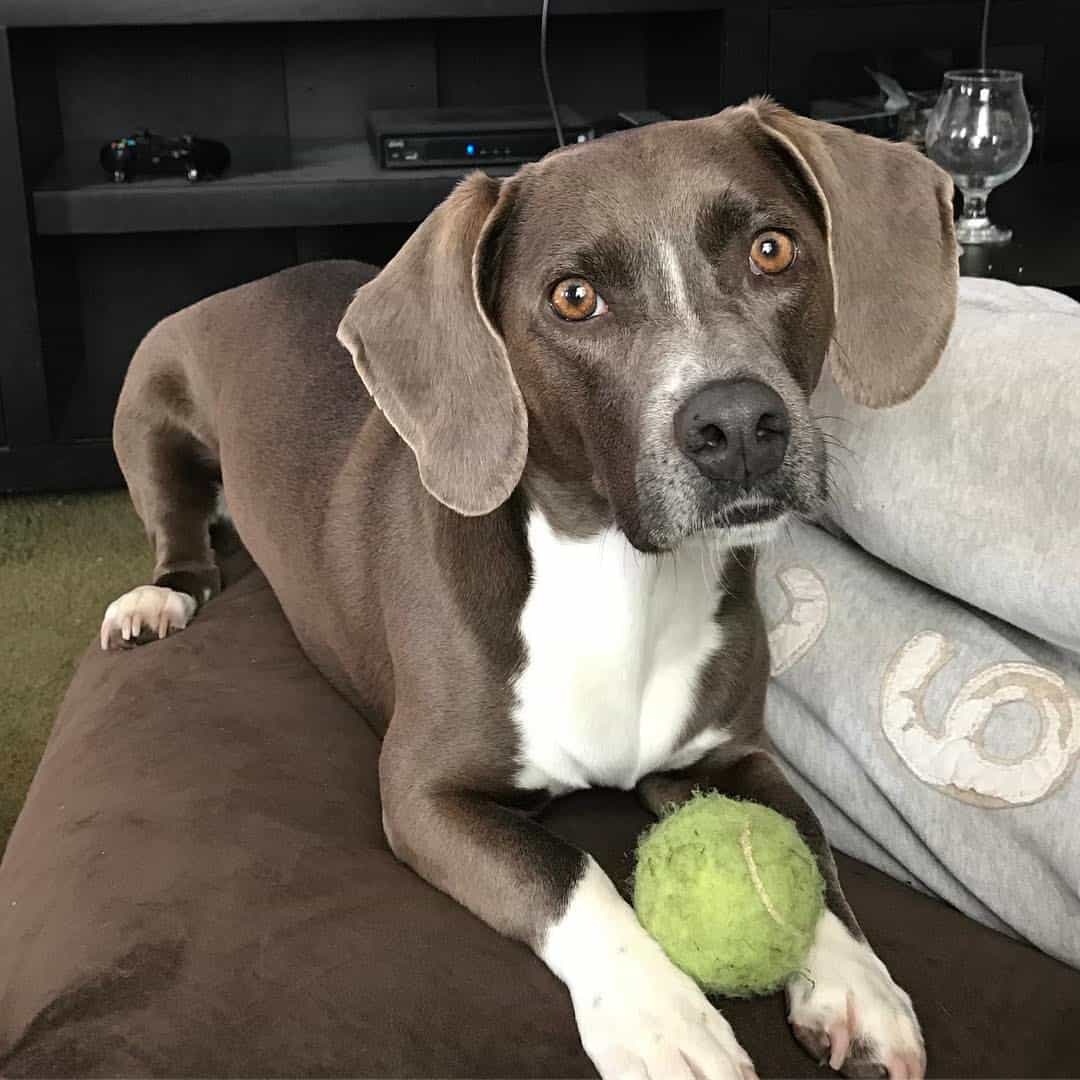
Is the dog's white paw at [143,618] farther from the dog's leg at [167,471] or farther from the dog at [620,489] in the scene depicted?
the dog at [620,489]

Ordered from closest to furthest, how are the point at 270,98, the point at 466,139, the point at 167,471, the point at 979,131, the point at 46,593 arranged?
the point at 167,471
the point at 979,131
the point at 46,593
the point at 466,139
the point at 270,98

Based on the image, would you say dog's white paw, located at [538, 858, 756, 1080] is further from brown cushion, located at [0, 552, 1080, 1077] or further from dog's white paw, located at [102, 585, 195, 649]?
dog's white paw, located at [102, 585, 195, 649]

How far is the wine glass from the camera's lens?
2.42m

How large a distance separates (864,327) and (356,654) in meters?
0.67

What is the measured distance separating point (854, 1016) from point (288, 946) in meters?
0.46

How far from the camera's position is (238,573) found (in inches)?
83.9

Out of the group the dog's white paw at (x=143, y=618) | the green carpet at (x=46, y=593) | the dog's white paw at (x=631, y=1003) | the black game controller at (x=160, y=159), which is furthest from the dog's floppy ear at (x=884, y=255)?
the black game controller at (x=160, y=159)

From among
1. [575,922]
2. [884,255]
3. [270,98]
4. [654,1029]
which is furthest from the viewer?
[270,98]

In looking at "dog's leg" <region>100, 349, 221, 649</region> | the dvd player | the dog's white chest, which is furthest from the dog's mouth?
the dvd player

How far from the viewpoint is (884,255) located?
1.34 meters

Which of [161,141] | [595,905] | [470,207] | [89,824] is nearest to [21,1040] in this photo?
[89,824]

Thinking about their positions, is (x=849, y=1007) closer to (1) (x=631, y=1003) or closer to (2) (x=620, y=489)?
(1) (x=631, y=1003)

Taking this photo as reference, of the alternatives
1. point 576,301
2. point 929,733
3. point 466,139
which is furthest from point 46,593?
point 929,733

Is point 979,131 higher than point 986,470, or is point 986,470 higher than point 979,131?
point 979,131
